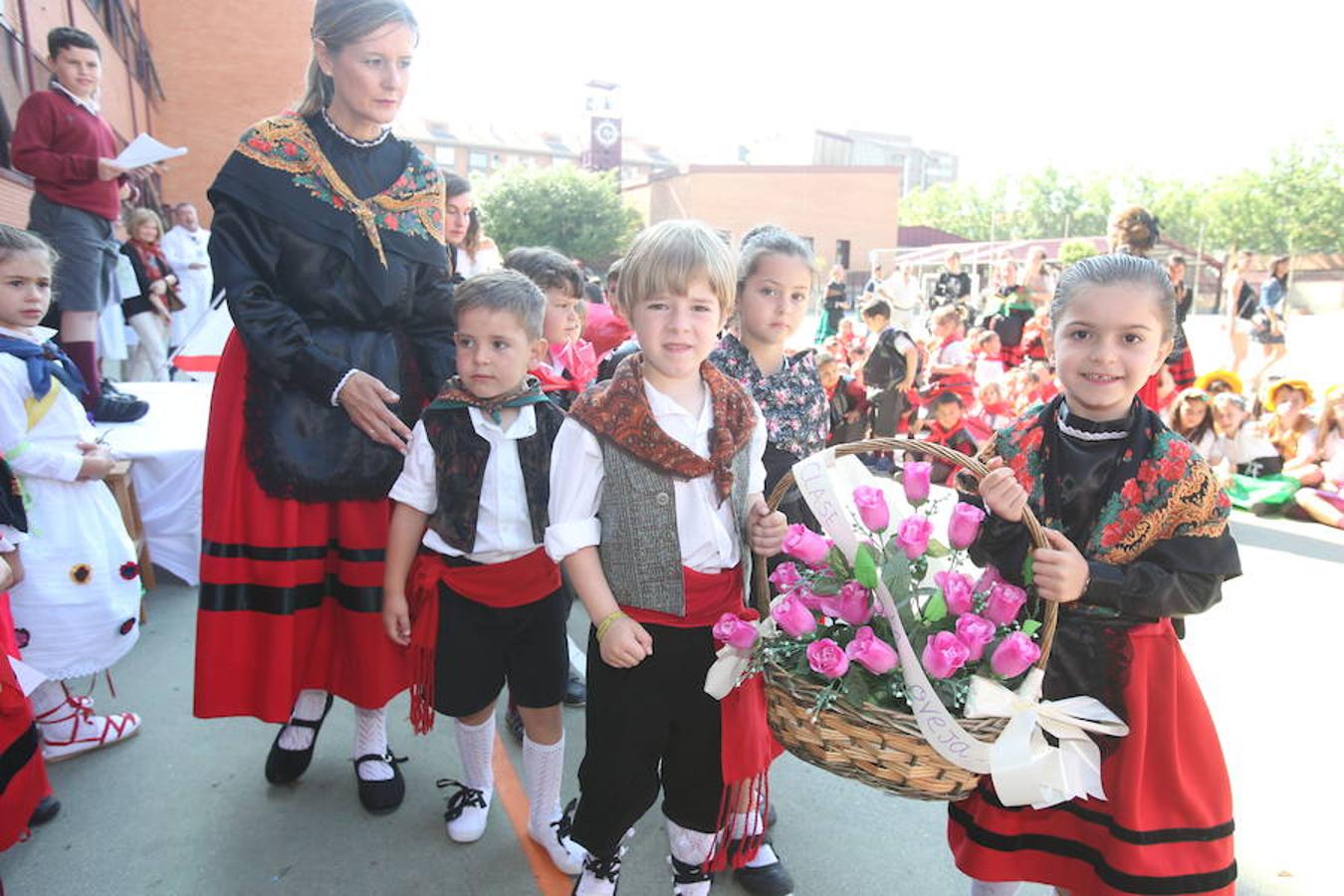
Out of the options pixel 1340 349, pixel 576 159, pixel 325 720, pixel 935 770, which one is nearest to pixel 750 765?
pixel 935 770

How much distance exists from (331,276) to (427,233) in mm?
290

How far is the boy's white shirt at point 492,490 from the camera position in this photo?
2.17 metres

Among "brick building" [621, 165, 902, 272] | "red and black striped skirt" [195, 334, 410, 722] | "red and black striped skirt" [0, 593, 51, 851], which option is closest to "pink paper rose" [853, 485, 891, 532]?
"red and black striped skirt" [195, 334, 410, 722]

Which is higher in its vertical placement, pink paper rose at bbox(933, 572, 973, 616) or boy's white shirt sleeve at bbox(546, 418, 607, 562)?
boy's white shirt sleeve at bbox(546, 418, 607, 562)

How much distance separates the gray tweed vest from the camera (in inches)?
70.0

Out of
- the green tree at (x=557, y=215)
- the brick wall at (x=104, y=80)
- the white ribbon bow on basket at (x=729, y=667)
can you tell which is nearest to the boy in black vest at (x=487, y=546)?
the white ribbon bow on basket at (x=729, y=667)

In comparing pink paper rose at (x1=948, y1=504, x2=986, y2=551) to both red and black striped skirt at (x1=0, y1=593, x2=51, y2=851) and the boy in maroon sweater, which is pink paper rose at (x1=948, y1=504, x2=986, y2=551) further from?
the boy in maroon sweater

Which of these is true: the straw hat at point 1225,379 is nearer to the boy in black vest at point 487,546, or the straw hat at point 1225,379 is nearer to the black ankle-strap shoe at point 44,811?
the boy in black vest at point 487,546

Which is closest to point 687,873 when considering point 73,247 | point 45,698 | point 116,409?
point 45,698

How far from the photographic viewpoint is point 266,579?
7.60 feet

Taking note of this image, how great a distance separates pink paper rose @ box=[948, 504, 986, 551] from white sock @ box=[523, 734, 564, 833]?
1214 mm

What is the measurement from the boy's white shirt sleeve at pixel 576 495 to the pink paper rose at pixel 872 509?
0.54 metres

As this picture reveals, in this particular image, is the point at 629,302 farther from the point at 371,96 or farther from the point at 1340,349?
the point at 1340,349

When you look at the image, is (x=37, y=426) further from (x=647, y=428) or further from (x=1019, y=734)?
(x=1019, y=734)
